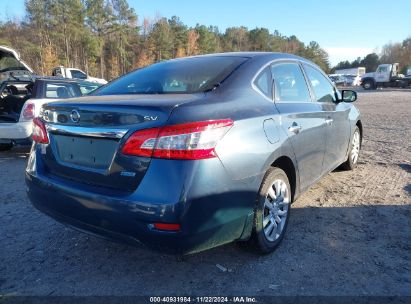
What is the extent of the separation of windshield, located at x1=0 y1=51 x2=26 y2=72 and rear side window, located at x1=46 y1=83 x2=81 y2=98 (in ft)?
8.33

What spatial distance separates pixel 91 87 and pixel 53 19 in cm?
4495

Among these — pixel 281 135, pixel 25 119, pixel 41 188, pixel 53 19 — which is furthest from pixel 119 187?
pixel 53 19

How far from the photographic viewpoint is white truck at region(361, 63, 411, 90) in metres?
37.4

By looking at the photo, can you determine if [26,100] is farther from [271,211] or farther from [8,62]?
[271,211]

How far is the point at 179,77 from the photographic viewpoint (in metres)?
3.07

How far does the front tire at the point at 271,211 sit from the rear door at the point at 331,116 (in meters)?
1.05

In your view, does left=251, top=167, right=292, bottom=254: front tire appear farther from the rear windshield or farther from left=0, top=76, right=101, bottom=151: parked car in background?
left=0, top=76, right=101, bottom=151: parked car in background

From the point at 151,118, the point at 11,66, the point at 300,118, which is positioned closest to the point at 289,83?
the point at 300,118

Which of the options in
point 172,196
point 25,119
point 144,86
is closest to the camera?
point 172,196

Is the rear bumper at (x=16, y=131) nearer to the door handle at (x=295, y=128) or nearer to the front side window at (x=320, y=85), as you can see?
the front side window at (x=320, y=85)

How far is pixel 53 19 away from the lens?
151ft

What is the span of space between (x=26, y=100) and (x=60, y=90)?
0.67 meters

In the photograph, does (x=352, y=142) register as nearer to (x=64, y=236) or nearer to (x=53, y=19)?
(x=64, y=236)

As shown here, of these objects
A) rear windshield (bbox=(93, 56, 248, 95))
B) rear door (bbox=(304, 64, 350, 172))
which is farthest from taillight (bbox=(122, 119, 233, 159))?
rear door (bbox=(304, 64, 350, 172))
